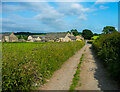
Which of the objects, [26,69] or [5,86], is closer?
[5,86]

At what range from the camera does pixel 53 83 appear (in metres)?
5.38

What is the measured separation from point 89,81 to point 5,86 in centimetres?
394

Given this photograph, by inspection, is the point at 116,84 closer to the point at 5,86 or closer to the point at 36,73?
the point at 36,73

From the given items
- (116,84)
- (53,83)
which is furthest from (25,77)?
(116,84)

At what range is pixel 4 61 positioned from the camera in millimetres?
3877

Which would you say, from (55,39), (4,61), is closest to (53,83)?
(4,61)

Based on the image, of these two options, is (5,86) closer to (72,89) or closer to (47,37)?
(72,89)

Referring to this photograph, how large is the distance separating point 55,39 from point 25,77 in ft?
181

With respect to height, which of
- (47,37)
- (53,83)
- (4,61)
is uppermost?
(47,37)

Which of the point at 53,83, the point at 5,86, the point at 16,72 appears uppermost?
the point at 16,72

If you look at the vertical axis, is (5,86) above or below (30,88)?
above

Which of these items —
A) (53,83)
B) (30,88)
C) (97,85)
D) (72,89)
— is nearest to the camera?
(30,88)

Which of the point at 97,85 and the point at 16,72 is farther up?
the point at 16,72

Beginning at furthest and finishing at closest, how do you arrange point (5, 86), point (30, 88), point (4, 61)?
point (30, 88), point (4, 61), point (5, 86)
